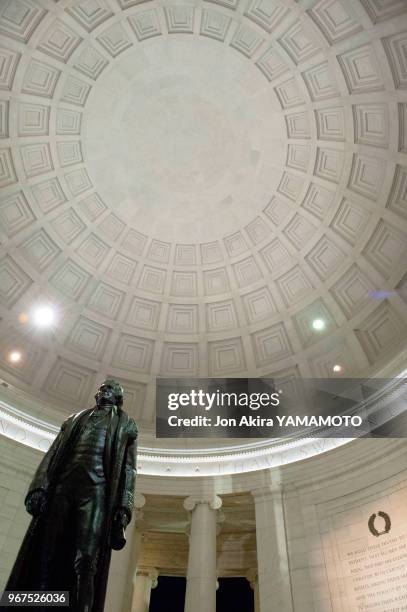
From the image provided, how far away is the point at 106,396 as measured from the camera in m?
7.06

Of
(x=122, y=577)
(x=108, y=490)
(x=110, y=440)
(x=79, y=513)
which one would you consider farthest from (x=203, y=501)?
(x=79, y=513)

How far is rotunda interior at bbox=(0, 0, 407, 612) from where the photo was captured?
1459 cm

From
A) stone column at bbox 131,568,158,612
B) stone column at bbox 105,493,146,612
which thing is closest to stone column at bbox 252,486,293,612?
stone column at bbox 105,493,146,612

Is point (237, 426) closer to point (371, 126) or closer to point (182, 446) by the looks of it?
point (182, 446)

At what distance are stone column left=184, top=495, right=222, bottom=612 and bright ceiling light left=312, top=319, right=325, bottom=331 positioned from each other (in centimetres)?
799

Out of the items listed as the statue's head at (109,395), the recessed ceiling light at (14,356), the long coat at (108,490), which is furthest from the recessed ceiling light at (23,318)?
the long coat at (108,490)

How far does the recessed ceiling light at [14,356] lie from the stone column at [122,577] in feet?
24.3

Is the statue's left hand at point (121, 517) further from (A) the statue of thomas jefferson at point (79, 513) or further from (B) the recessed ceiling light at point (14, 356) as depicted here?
(B) the recessed ceiling light at point (14, 356)

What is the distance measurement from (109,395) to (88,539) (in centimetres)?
229

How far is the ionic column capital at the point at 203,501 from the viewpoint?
15961mm

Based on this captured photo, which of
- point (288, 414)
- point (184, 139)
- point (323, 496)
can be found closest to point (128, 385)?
point (288, 414)

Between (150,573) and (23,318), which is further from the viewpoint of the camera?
(150,573)

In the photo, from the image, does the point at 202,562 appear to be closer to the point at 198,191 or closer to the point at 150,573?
the point at 150,573

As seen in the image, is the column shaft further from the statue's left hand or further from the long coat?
the statue's left hand
